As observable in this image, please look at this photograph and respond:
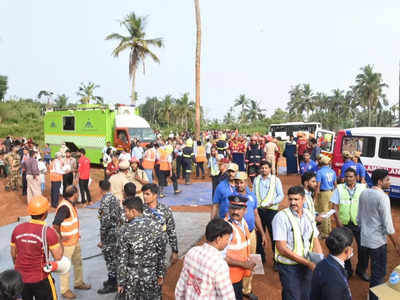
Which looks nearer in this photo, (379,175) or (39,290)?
(39,290)

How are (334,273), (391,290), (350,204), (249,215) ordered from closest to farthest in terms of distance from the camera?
(334,273)
(391,290)
(249,215)
(350,204)

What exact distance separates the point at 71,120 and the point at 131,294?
17.1 m

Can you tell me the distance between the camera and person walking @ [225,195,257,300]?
3.25 m

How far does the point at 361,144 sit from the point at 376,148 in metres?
0.45

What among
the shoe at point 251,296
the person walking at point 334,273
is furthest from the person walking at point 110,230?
the person walking at point 334,273

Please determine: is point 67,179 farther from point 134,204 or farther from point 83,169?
point 134,204

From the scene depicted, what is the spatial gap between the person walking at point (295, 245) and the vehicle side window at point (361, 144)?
763 centimetres

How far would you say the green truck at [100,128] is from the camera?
54.7 feet

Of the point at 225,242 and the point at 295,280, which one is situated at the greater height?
the point at 225,242

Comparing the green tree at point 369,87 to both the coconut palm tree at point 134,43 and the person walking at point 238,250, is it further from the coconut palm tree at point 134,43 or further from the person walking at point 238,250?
the person walking at point 238,250

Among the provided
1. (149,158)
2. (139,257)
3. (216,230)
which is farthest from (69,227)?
(149,158)

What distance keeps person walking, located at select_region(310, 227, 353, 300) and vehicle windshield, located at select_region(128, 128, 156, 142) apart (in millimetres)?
14958

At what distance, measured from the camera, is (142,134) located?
17.3 m

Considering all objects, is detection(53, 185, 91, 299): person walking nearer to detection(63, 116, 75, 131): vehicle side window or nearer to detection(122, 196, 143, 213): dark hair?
detection(122, 196, 143, 213): dark hair
